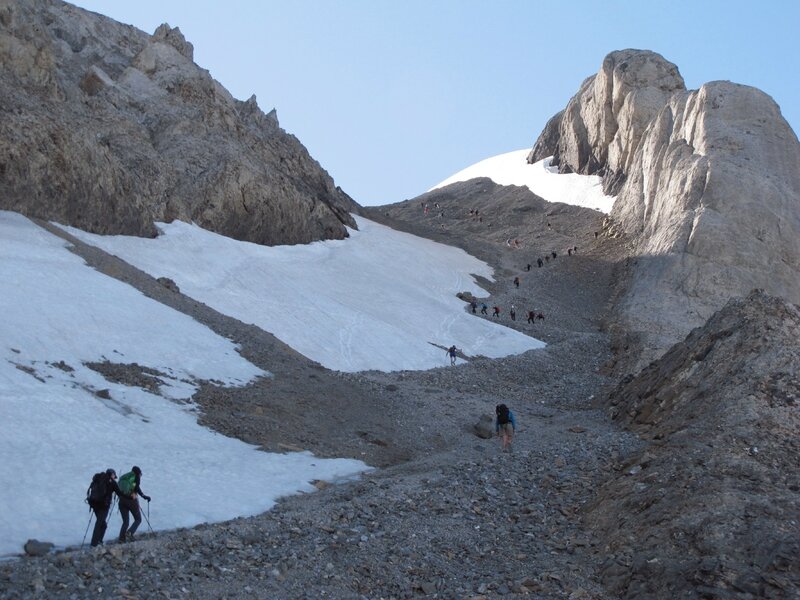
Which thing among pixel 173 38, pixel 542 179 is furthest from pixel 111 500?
pixel 542 179

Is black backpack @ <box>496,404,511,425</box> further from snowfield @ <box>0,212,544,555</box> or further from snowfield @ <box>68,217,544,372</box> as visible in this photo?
snowfield @ <box>68,217,544,372</box>

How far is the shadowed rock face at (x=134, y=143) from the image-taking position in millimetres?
38000

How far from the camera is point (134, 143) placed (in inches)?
1948

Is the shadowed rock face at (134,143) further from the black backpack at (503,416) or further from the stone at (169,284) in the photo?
the black backpack at (503,416)

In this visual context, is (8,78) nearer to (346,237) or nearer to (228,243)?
(228,243)

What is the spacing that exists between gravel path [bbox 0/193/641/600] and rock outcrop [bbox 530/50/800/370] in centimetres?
1140

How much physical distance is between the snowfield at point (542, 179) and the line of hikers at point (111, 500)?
79247mm

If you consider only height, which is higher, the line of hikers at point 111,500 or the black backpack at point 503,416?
the black backpack at point 503,416

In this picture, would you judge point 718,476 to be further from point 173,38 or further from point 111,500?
point 173,38

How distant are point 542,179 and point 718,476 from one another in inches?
3721

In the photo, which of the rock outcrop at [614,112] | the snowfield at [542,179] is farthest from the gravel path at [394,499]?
the snowfield at [542,179]

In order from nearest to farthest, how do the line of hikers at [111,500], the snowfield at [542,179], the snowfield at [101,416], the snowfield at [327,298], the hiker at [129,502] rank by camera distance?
the line of hikers at [111,500]
the hiker at [129,502]
the snowfield at [101,416]
the snowfield at [327,298]
the snowfield at [542,179]

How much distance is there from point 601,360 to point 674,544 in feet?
95.0

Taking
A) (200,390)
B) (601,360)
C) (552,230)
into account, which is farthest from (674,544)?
(552,230)
